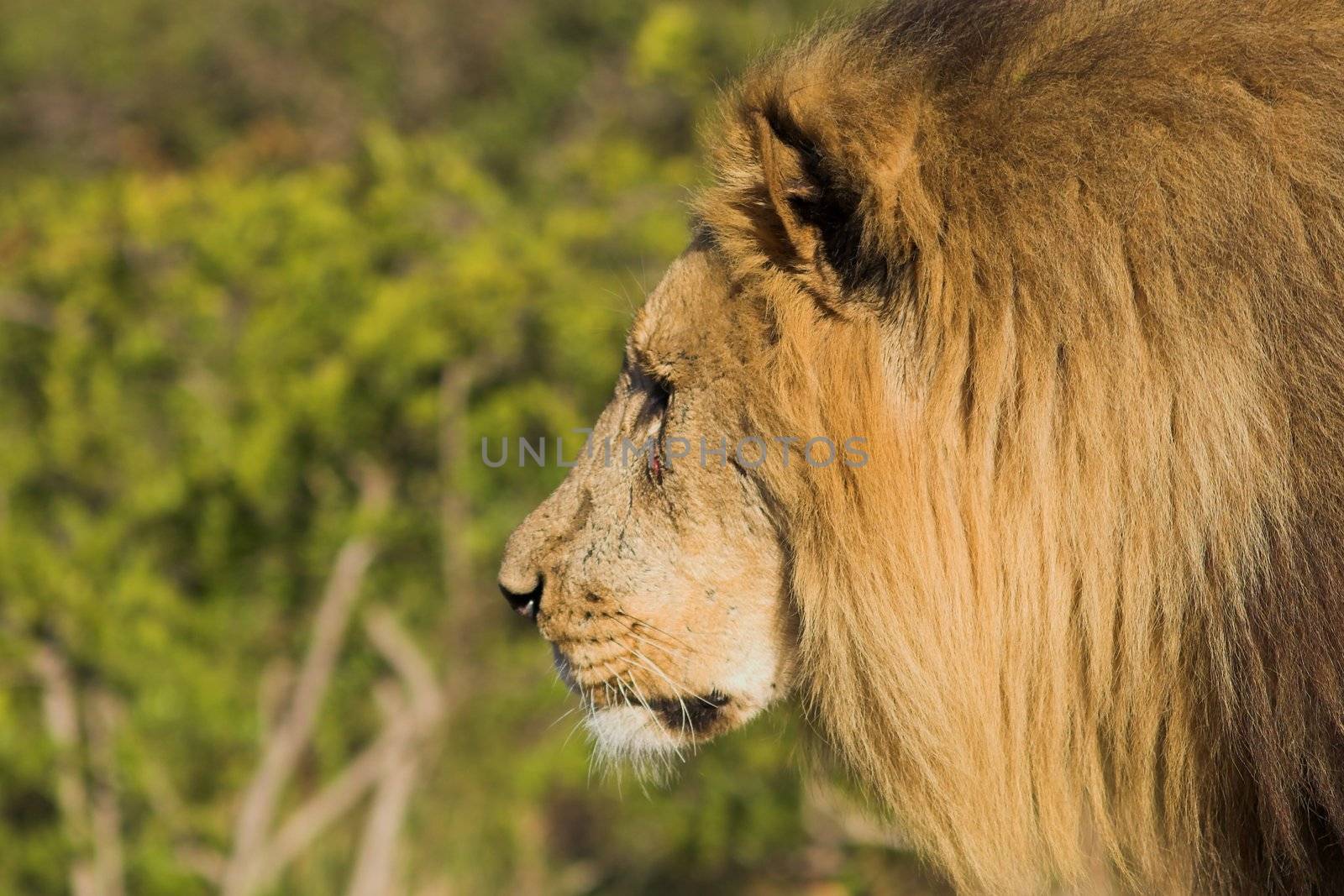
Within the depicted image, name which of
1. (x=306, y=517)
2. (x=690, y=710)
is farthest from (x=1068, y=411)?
(x=306, y=517)

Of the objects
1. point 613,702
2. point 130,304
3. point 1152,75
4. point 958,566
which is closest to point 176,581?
point 130,304

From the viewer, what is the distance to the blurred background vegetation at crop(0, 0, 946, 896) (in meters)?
5.21

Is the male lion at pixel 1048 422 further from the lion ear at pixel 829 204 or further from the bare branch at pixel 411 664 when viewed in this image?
the bare branch at pixel 411 664

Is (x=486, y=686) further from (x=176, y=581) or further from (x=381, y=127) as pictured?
(x=381, y=127)

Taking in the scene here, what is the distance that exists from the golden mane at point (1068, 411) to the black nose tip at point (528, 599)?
1.93 ft

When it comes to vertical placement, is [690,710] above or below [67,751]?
below

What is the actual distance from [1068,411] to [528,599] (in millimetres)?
1131

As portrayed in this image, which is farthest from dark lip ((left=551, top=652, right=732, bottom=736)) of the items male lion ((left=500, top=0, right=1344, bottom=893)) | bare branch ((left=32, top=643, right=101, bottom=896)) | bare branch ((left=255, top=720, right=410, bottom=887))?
bare branch ((left=255, top=720, right=410, bottom=887))

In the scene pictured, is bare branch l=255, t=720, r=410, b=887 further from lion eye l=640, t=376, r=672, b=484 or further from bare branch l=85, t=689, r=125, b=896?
lion eye l=640, t=376, r=672, b=484

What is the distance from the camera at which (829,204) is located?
1928 millimetres

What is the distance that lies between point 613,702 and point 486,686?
3932mm

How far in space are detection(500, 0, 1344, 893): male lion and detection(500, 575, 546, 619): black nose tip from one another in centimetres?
41

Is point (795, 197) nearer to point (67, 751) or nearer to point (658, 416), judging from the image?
point (658, 416)

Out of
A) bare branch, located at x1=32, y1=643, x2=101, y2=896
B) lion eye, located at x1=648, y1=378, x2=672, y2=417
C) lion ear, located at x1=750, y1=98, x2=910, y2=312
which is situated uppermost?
bare branch, located at x1=32, y1=643, x2=101, y2=896
